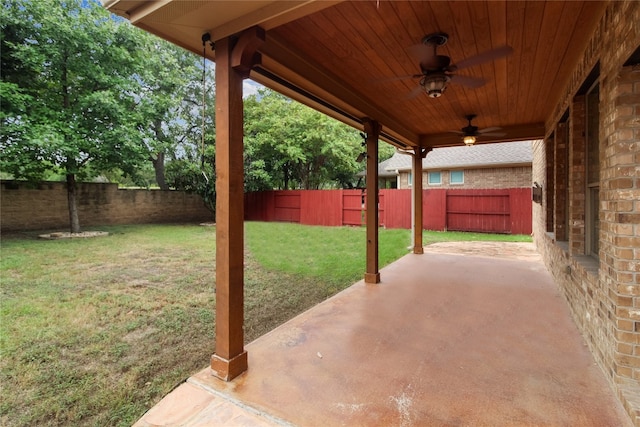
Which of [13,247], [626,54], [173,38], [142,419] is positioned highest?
[173,38]

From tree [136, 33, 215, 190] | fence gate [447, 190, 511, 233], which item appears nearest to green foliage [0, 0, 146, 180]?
tree [136, 33, 215, 190]

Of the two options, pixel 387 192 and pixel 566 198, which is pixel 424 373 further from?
pixel 387 192

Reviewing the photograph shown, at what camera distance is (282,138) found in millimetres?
15422

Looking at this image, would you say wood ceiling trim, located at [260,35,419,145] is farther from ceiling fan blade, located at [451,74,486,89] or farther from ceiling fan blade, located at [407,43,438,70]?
ceiling fan blade, located at [451,74,486,89]

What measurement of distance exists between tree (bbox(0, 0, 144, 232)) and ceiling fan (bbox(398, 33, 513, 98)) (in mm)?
9071

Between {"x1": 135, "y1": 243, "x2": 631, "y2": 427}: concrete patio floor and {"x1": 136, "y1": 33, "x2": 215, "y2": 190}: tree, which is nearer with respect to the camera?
{"x1": 135, "y1": 243, "x2": 631, "y2": 427}: concrete patio floor

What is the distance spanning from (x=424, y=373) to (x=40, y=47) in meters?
11.1

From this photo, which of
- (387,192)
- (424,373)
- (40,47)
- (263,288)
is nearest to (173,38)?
(424,373)

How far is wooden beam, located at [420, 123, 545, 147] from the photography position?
564 cm

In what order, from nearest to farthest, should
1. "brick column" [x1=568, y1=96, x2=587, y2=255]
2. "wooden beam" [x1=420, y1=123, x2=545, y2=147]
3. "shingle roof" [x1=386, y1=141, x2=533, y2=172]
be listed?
"brick column" [x1=568, y1=96, x2=587, y2=255], "wooden beam" [x1=420, y1=123, x2=545, y2=147], "shingle roof" [x1=386, y1=141, x2=533, y2=172]

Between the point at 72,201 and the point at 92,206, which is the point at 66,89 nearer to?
the point at 72,201

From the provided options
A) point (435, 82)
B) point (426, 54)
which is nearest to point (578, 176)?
point (435, 82)

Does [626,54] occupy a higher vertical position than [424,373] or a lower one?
higher

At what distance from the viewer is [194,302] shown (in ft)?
13.3
